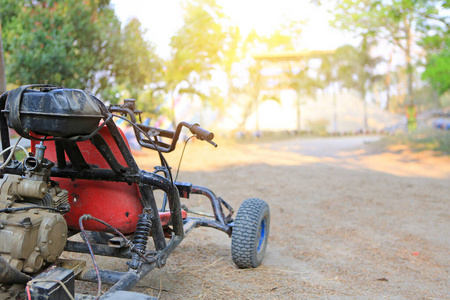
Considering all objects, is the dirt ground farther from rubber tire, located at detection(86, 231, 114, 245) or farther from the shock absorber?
the shock absorber

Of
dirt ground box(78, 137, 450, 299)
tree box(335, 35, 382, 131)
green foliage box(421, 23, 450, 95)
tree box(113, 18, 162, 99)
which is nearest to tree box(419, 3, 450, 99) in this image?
green foliage box(421, 23, 450, 95)

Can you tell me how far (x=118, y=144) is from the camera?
2.34 meters

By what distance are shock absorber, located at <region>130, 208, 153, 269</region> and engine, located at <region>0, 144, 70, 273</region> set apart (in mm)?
472

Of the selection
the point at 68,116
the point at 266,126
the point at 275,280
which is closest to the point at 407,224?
the point at 275,280

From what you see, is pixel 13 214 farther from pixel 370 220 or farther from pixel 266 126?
pixel 266 126

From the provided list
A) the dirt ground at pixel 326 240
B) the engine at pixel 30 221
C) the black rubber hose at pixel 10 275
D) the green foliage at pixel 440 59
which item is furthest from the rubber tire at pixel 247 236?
the green foliage at pixel 440 59

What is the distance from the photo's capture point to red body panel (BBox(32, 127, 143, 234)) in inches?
99.4

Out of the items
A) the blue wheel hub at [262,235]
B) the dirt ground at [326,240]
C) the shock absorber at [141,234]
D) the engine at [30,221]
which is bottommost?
the dirt ground at [326,240]

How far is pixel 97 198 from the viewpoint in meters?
2.55

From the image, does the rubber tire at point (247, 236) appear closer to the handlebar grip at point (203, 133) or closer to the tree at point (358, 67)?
the handlebar grip at point (203, 133)

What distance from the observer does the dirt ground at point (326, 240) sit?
3.18 m

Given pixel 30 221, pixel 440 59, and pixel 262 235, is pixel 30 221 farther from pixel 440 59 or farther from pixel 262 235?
pixel 440 59

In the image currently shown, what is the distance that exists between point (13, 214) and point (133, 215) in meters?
0.75

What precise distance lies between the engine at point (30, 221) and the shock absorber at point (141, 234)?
47 centimetres
